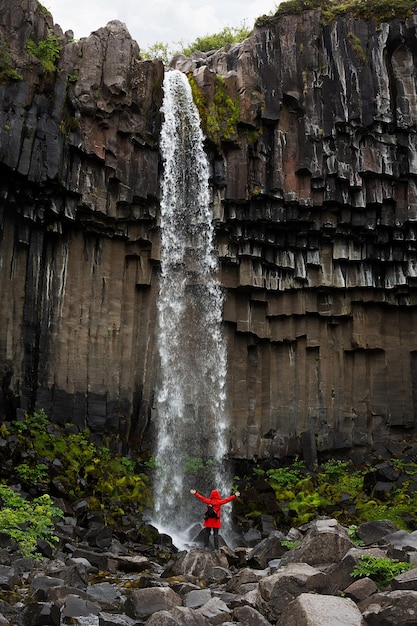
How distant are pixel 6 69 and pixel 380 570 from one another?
1487cm

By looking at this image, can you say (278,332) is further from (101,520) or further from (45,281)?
(101,520)

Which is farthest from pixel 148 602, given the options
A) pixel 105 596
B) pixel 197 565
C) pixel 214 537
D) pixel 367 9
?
pixel 367 9

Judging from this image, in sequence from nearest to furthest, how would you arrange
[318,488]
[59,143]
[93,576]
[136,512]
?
[93,576] → [136,512] → [59,143] → [318,488]

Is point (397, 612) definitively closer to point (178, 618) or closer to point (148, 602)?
point (178, 618)

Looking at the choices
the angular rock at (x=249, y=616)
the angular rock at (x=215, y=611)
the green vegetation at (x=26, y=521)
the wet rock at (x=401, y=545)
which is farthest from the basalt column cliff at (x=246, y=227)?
the angular rock at (x=249, y=616)

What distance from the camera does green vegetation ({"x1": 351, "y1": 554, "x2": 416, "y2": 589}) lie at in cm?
768

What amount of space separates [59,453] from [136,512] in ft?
7.73

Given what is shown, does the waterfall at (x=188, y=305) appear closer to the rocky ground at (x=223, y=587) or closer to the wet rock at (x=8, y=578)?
the rocky ground at (x=223, y=587)

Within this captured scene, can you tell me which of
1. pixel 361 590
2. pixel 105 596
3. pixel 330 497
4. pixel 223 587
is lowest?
pixel 223 587

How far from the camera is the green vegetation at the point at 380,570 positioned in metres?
7.68

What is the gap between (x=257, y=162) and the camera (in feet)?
68.8

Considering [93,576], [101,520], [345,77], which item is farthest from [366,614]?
[345,77]

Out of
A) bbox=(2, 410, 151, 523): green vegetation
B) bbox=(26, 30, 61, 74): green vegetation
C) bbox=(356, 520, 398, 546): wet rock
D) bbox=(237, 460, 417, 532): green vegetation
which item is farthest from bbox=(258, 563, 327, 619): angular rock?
bbox=(26, 30, 61, 74): green vegetation

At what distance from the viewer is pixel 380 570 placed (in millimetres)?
7730
